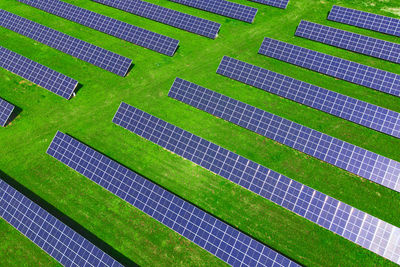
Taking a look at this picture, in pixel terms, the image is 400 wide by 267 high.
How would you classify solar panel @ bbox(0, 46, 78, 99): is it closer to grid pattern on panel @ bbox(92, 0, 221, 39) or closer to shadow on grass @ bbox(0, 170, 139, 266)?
shadow on grass @ bbox(0, 170, 139, 266)

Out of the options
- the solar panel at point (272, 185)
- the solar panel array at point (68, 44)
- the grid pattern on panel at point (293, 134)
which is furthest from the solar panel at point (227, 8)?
the solar panel at point (272, 185)

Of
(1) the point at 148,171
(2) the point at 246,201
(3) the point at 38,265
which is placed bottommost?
(3) the point at 38,265

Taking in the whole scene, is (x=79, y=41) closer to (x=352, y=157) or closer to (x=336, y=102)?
(x=336, y=102)

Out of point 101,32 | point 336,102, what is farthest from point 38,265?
point 336,102

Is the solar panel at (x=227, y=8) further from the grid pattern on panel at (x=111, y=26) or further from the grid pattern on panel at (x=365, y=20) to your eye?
the grid pattern on panel at (x=365, y=20)

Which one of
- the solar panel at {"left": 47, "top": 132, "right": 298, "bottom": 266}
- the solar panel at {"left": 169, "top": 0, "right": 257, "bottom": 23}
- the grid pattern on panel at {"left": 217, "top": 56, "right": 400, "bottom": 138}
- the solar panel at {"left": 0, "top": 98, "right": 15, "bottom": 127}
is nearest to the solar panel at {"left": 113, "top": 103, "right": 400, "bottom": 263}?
the solar panel at {"left": 47, "top": 132, "right": 298, "bottom": 266}

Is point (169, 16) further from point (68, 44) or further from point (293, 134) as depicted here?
point (293, 134)

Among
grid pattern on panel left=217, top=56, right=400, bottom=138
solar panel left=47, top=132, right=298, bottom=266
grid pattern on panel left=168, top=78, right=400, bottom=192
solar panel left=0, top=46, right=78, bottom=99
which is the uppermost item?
grid pattern on panel left=217, top=56, right=400, bottom=138
